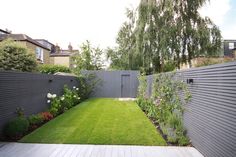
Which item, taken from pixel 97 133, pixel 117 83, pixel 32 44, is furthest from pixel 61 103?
pixel 32 44

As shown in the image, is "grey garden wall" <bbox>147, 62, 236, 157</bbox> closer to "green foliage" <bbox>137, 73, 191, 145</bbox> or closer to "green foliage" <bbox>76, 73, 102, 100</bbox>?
"green foliage" <bbox>137, 73, 191, 145</bbox>

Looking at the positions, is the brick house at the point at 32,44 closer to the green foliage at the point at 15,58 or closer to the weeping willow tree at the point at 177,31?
the green foliage at the point at 15,58

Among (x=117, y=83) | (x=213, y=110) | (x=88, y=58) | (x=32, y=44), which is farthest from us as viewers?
(x=88, y=58)

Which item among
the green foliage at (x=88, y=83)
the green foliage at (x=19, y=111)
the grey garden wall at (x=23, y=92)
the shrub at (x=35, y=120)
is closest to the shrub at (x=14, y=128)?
the grey garden wall at (x=23, y=92)

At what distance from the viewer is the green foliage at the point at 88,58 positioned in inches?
1131

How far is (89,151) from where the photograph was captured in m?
5.27

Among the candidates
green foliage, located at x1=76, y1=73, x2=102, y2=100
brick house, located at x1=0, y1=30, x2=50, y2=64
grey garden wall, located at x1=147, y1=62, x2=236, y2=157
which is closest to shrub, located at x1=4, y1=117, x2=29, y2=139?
grey garden wall, located at x1=147, y1=62, x2=236, y2=157

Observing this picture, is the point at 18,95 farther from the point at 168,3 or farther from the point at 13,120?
the point at 168,3

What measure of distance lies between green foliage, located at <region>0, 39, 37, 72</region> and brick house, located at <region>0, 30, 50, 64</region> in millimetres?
8133

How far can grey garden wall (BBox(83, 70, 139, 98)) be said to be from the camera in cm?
2008

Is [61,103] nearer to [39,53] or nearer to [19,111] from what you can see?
[19,111]

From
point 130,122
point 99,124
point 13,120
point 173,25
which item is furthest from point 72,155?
point 173,25

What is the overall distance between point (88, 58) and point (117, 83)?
9.48m

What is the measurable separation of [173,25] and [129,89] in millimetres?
6230
